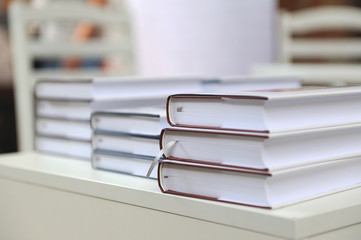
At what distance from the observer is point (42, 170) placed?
0.62m

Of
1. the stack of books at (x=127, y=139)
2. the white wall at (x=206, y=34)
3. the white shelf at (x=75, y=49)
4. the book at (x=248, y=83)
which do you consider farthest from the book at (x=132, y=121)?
the white wall at (x=206, y=34)

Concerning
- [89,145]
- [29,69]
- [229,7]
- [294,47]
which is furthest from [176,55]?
[89,145]

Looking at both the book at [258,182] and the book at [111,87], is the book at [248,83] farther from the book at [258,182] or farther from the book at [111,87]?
the book at [258,182]

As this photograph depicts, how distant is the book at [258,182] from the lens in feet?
1.47

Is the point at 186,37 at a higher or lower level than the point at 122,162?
higher

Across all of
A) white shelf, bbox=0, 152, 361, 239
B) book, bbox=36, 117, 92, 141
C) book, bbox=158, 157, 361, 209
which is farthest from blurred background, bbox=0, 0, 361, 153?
book, bbox=158, 157, 361, 209

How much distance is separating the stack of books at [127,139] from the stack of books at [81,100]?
0.05 m

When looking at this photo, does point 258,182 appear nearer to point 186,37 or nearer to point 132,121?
point 132,121

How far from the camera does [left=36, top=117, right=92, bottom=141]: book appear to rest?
679mm

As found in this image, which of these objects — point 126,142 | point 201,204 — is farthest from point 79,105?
point 201,204

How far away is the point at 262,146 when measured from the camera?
440mm

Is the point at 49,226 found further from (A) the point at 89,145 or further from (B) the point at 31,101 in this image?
(B) the point at 31,101

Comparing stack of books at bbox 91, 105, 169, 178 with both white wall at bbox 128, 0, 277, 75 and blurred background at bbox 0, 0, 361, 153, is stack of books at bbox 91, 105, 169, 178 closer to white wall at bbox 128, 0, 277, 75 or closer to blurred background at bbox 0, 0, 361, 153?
blurred background at bbox 0, 0, 361, 153

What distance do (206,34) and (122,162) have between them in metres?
2.53
